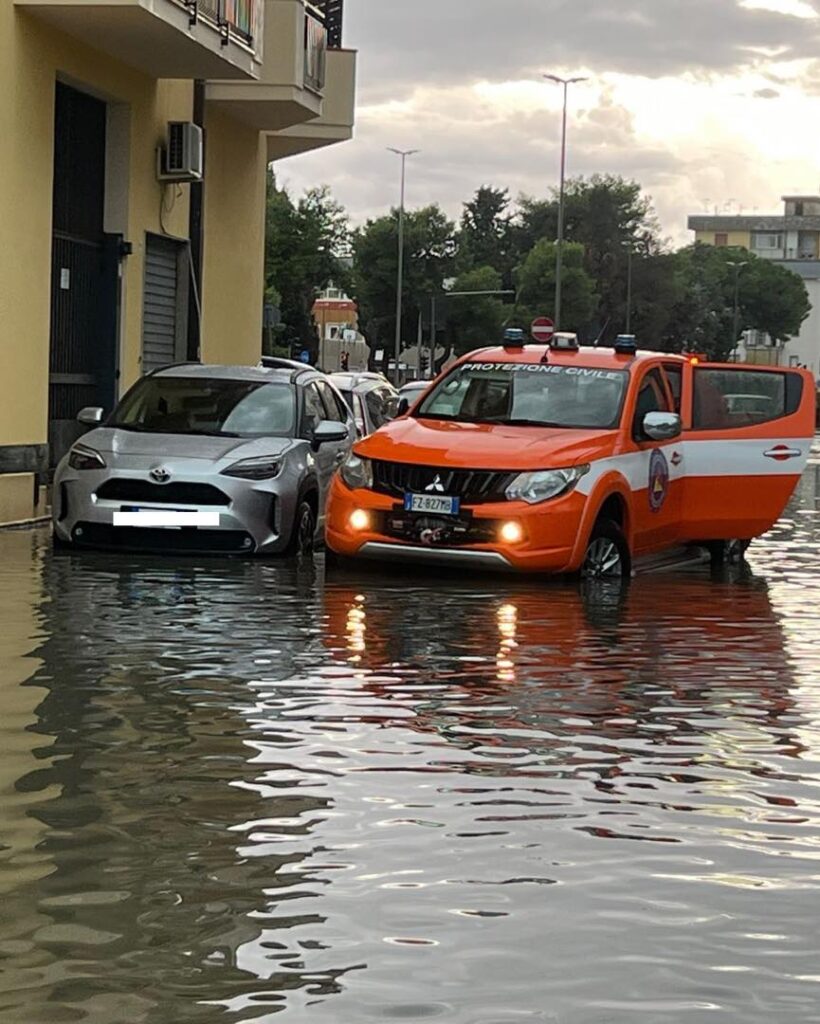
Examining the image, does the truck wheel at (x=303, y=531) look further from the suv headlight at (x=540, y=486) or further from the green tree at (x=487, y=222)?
the green tree at (x=487, y=222)

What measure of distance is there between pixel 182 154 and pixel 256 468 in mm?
9937

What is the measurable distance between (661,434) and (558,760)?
7857mm

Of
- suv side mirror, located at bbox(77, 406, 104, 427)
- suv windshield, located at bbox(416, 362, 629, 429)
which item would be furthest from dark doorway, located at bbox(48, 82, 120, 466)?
suv windshield, located at bbox(416, 362, 629, 429)

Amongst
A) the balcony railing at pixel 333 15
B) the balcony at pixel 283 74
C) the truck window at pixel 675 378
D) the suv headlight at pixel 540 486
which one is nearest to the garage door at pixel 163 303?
Answer: the balcony at pixel 283 74

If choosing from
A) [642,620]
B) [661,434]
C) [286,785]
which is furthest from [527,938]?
[661,434]

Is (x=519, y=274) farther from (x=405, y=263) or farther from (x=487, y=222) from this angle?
(x=487, y=222)

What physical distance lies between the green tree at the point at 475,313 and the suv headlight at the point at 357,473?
103578mm

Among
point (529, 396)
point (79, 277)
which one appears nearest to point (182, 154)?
point (79, 277)

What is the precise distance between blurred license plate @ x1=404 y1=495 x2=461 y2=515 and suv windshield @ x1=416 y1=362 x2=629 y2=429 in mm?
1272

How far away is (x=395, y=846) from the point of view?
248 inches

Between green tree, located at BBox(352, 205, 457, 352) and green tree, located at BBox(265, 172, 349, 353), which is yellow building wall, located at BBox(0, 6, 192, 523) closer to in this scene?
green tree, located at BBox(265, 172, 349, 353)

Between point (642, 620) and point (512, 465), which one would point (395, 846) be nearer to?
point (642, 620)

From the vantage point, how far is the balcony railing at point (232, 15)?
2255 cm

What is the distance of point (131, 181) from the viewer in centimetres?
2428
